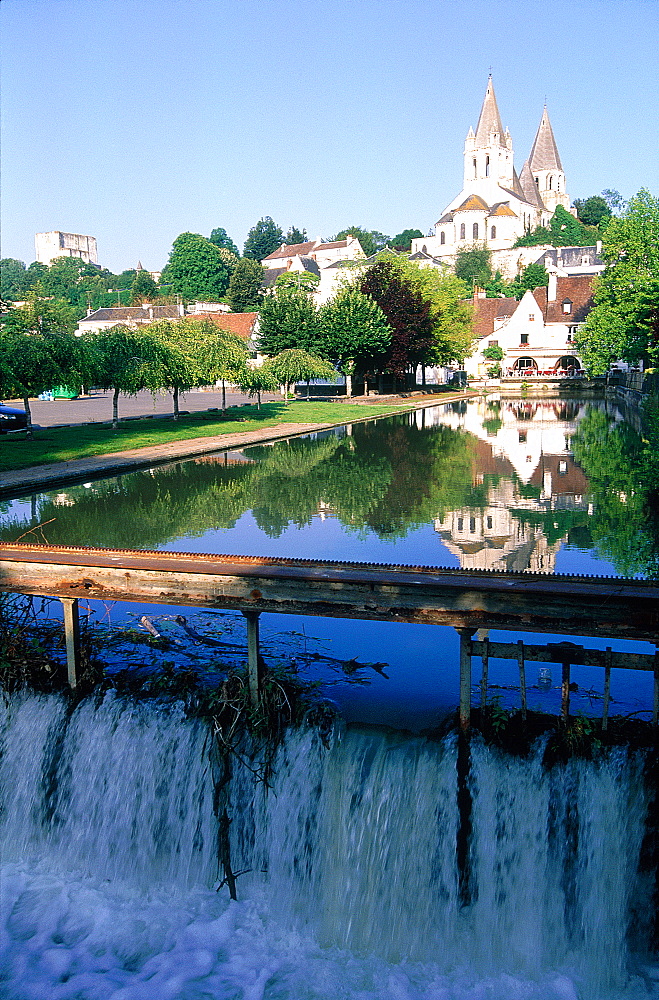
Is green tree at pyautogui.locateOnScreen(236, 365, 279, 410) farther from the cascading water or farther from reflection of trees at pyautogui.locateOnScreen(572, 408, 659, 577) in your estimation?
the cascading water

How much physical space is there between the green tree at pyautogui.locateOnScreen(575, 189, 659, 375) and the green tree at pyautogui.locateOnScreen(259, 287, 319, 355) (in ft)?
62.5

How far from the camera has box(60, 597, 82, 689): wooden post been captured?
9980mm

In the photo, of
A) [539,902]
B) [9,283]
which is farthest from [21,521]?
[9,283]

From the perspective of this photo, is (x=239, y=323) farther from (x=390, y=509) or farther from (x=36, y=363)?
(x=390, y=509)

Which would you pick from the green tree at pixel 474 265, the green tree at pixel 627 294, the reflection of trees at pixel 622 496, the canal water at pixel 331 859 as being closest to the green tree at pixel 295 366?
the green tree at pixel 627 294

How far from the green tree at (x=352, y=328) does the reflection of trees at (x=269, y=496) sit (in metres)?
28.5

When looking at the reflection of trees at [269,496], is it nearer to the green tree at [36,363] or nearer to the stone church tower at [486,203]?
the green tree at [36,363]

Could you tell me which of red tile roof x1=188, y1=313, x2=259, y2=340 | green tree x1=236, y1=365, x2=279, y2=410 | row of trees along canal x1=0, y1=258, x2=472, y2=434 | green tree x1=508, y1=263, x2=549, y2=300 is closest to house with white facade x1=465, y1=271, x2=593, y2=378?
row of trees along canal x1=0, y1=258, x2=472, y2=434

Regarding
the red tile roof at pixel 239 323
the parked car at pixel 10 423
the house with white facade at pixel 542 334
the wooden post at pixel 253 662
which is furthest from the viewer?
the house with white facade at pixel 542 334

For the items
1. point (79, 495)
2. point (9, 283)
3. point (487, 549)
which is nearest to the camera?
point (487, 549)

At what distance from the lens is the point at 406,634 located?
41.5 ft

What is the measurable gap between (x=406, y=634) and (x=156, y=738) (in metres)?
4.50

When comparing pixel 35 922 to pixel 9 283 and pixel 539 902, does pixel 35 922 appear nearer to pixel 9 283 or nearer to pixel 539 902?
Result: pixel 539 902

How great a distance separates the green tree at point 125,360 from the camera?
3594 cm
